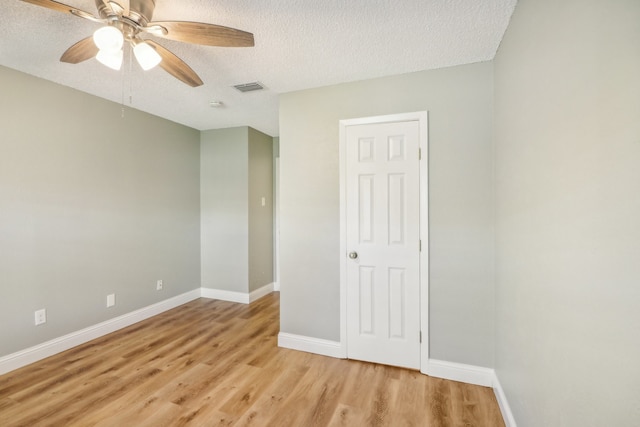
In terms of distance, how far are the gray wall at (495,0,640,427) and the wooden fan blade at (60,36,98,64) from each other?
7.40ft

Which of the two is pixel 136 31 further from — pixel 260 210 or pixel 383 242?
pixel 260 210

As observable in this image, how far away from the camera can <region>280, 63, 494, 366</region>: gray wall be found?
85.2 inches

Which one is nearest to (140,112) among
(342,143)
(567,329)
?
(342,143)

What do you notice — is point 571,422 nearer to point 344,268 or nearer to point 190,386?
point 344,268

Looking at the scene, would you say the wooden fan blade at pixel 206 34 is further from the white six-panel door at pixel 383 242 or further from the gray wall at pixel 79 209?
the gray wall at pixel 79 209

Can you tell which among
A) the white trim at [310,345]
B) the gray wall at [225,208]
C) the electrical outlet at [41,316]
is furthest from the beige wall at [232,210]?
the electrical outlet at [41,316]

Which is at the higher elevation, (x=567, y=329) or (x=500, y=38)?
(x=500, y=38)

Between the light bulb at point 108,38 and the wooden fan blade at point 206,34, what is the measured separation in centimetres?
17

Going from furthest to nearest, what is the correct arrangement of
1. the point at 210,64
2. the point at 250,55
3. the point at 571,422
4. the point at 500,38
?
the point at 210,64 → the point at 250,55 → the point at 500,38 → the point at 571,422

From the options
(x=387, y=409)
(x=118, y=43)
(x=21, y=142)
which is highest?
(x=118, y=43)

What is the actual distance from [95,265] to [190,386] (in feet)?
5.70

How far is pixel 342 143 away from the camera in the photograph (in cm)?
255

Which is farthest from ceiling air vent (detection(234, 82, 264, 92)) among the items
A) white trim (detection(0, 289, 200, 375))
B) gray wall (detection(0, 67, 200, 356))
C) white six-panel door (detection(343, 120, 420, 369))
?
white trim (detection(0, 289, 200, 375))

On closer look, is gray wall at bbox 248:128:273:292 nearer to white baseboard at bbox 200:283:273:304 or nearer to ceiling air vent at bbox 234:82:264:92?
white baseboard at bbox 200:283:273:304
